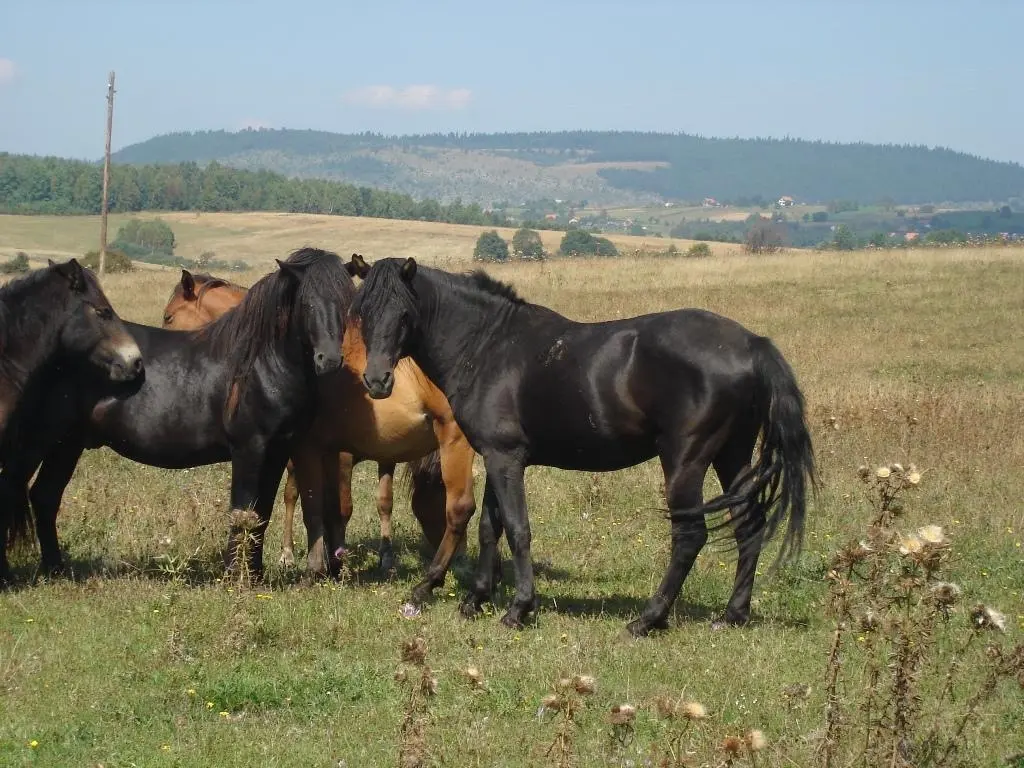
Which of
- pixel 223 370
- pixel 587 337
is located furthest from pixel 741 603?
pixel 223 370

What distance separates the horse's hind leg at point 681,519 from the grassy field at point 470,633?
0.72 feet

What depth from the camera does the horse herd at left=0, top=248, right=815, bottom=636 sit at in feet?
23.7

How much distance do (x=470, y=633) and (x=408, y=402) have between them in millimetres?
1950

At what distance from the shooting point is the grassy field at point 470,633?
211 inches

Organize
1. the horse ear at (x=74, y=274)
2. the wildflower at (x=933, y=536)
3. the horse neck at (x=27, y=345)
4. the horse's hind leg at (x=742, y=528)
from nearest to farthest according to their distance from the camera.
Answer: the wildflower at (x=933, y=536) → the horse's hind leg at (x=742, y=528) → the horse neck at (x=27, y=345) → the horse ear at (x=74, y=274)

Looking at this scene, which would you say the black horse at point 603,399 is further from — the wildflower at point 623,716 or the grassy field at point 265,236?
the grassy field at point 265,236

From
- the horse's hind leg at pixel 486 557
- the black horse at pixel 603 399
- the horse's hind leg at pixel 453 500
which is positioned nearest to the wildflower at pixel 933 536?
the black horse at pixel 603 399

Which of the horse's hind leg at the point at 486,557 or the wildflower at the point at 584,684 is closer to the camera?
the wildflower at the point at 584,684

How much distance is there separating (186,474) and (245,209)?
4384 inches

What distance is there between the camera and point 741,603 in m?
7.57

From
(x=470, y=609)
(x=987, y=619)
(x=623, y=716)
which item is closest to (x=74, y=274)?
(x=470, y=609)

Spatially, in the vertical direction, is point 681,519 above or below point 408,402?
below

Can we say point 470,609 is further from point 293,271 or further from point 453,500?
point 293,271

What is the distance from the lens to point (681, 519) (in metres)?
7.23
